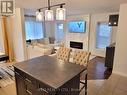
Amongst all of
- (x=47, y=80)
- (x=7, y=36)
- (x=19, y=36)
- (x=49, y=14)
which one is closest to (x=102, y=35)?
(x=19, y=36)

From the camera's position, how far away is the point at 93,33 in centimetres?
627

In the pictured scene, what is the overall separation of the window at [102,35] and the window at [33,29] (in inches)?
153

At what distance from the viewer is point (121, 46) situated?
3.49 meters

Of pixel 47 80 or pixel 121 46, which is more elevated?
pixel 121 46

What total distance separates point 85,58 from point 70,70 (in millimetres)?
698

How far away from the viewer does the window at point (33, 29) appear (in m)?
6.82

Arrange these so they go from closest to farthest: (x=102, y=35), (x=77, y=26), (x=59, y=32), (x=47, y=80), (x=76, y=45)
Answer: (x=47, y=80) → (x=102, y=35) → (x=77, y=26) → (x=76, y=45) → (x=59, y=32)

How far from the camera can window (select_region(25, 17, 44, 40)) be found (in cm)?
682

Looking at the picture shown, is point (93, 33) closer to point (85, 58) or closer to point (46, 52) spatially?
point (46, 52)

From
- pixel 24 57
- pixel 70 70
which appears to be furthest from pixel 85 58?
pixel 24 57

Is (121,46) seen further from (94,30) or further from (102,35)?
(94,30)

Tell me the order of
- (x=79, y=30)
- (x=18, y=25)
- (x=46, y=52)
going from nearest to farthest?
(x=46, y=52), (x=18, y=25), (x=79, y=30)

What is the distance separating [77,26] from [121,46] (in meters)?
3.69

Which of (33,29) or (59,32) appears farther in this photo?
(59,32)
